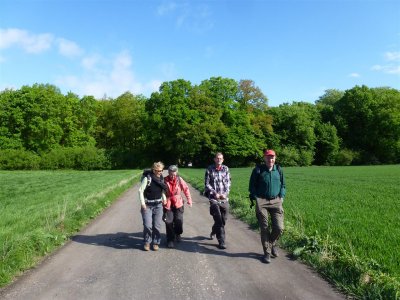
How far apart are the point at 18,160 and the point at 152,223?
59.2 meters

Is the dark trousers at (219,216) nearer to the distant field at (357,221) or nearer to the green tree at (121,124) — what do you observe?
the distant field at (357,221)

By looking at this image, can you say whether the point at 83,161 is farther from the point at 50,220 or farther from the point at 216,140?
the point at 50,220

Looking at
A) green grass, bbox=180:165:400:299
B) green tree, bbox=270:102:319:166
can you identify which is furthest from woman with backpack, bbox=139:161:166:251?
green tree, bbox=270:102:319:166

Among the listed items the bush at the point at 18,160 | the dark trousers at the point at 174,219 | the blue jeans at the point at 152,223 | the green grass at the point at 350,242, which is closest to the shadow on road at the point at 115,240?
the blue jeans at the point at 152,223

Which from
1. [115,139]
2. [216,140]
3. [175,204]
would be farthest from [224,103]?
[175,204]

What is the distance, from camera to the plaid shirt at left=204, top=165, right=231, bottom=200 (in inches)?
356

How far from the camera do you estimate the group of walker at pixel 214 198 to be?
7.86 meters

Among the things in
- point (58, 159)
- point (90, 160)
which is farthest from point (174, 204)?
point (58, 159)

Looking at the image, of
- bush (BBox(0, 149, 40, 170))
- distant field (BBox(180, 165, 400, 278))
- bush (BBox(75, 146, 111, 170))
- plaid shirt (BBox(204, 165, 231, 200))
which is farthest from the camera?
bush (BBox(75, 146, 111, 170))

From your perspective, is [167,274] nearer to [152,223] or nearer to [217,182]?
[152,223]

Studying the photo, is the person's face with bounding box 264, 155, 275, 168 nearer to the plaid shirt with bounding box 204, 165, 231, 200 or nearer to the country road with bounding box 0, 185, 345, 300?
the plaid shirt with bounding box 204, 165, 231, 200

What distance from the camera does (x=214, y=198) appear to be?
904cm

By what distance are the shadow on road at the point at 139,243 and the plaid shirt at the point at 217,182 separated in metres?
1.21

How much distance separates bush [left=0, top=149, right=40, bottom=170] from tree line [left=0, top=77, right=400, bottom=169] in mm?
159
